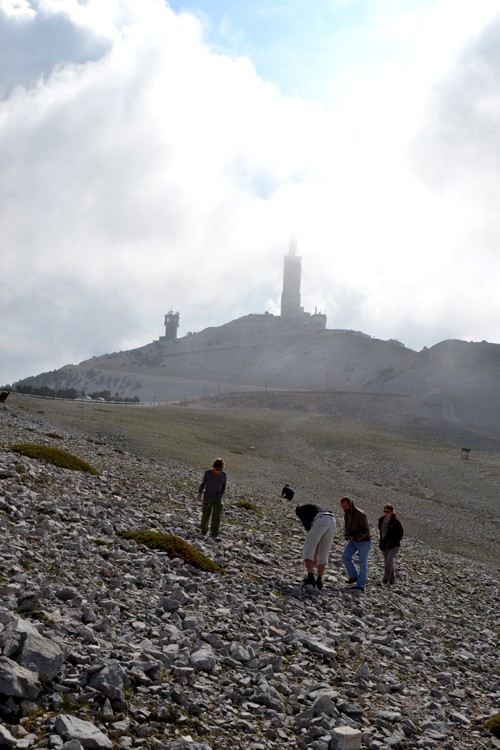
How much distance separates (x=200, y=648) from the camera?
9531mm

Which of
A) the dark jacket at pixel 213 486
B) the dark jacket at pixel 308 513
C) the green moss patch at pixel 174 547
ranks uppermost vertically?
the dark jacket at pixel 213 486

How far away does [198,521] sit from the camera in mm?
20891

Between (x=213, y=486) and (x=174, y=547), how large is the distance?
3988 millimetres

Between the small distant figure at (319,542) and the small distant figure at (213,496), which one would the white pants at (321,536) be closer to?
the small distant figure at (319,542)

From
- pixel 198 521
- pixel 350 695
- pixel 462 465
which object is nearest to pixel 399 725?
pixel 350 695

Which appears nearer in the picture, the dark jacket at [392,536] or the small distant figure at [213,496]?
the small distant figure at [213,496]

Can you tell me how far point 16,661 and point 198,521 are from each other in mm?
13807

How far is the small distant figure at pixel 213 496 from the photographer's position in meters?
18.4

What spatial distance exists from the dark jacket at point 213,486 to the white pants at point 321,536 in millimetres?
3280

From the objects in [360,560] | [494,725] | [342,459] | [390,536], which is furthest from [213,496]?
[342,459]

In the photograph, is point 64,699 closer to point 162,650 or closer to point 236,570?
point 162,650

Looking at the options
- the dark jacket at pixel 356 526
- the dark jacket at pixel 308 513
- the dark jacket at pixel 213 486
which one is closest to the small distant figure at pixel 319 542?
the dark jacket at pixel 308 513

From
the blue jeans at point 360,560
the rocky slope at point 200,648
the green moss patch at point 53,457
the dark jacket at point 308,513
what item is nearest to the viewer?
the rocky slope at point 200,648

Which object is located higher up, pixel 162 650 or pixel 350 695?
pixel 162 650
